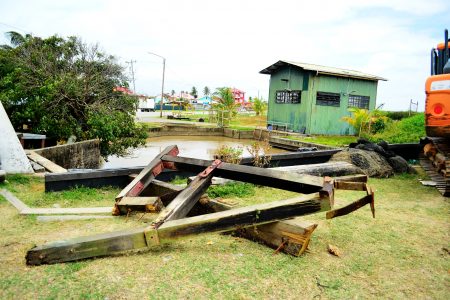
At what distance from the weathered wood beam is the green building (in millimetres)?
19295

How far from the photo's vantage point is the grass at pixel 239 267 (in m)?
2.49

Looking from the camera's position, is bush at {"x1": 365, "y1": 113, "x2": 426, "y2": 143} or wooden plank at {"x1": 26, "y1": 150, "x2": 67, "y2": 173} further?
bush at {"x1": 365, "y1": 113, "x2": 426, "y2": 143}

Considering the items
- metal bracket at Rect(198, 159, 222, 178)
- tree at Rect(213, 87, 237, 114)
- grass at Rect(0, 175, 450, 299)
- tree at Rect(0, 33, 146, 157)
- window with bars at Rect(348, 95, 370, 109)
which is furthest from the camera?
tree at Rect(213, 87, 237, 114)

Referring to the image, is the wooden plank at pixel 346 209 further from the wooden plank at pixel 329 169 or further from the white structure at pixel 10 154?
the white structure at pixel 10 154

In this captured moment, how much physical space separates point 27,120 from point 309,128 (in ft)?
52.1

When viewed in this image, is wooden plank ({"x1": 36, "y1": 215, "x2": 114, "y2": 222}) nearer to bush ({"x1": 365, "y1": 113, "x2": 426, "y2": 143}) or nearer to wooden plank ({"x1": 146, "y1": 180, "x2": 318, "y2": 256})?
wooden plank ({"x1": 146, "y1": 180, "x2": 318, "y2": 256})

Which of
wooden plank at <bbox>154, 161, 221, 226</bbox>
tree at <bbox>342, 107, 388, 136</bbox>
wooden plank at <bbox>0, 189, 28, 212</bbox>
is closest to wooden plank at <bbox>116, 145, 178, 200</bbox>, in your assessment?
wooden plank at <bbox>154, 161, 221, 226</bbox>

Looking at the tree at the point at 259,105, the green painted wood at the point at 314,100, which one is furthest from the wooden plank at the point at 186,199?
the tree at the point at 259,105

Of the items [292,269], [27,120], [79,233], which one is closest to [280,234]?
[292,269]

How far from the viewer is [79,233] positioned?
3.57 m

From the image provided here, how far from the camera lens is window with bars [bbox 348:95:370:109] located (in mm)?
23141

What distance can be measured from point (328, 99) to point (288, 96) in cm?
281

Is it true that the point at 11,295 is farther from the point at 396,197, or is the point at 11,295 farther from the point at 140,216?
the point at 396,197

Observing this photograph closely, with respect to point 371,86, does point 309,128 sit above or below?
below
